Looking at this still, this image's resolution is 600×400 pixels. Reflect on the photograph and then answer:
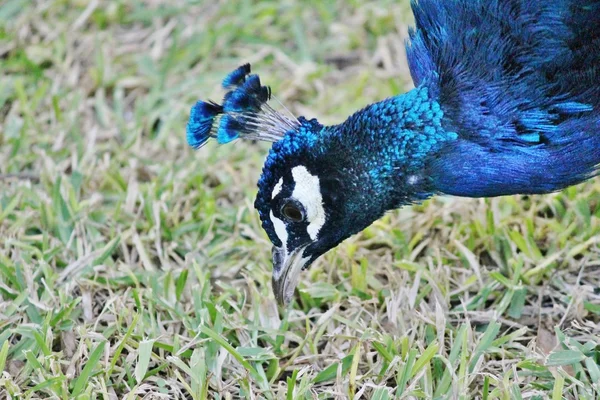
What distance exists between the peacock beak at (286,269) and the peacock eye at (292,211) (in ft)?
0.45

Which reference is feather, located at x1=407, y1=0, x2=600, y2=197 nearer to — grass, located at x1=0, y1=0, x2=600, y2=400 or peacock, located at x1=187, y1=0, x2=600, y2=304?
peacock, located at x1=187, y1=0, x2=600, y2=304

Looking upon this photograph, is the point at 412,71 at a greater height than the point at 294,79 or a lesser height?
greater

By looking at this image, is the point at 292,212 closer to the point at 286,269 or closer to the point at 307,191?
the point at 307,191

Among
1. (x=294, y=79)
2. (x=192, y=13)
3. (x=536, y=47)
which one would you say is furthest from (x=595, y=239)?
(x=192, y=13)

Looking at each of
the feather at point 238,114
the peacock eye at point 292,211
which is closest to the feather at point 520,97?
the peacock eye at point 292,211

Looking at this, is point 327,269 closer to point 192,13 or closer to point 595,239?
point 595,239

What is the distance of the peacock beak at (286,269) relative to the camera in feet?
10.0

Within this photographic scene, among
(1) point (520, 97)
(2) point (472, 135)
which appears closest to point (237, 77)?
(2) point (472, 135)

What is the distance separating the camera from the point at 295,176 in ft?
9.37

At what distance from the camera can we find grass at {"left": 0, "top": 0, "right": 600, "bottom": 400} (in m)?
3.01

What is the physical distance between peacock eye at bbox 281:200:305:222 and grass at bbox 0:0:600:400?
0.45 m

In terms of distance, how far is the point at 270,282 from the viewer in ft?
11.3

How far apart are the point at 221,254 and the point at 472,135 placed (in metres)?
1.20

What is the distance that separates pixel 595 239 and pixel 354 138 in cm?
112
